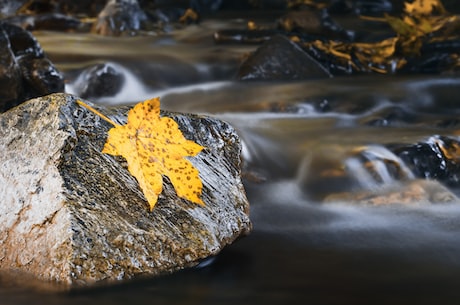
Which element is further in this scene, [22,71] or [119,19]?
[119,19]

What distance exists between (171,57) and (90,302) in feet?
18.0

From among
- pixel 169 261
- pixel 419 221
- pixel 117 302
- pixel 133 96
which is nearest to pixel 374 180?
pixel 419 221

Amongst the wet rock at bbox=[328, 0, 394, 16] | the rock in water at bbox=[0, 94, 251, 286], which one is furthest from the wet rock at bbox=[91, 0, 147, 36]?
the rock in water at bbox=[0, 94, 251, 286]

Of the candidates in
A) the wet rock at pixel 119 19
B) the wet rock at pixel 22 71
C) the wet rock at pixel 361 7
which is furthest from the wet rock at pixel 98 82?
the wet rock at pixel 361 7

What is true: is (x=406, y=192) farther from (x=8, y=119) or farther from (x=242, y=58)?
(x=242, y=58)

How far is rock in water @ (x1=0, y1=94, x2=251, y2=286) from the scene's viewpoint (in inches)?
77.4

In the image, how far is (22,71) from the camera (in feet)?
15.1

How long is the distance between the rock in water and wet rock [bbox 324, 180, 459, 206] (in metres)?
1.11

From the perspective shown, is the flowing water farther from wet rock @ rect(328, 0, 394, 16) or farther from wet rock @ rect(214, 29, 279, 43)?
wet rock @ rect(328, 0, 394, 16)

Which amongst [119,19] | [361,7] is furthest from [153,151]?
[361,7]

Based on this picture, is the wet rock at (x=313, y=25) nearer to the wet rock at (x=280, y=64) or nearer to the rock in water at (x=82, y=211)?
the wet rock at (x=280, y=64)

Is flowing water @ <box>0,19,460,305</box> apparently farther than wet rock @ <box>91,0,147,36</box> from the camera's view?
No

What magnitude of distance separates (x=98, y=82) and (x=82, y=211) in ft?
12.6

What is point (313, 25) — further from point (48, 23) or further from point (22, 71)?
point (22, 71)
